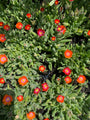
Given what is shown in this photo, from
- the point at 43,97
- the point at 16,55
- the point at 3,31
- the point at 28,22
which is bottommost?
the point at 43,97

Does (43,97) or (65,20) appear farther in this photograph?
(65,20)

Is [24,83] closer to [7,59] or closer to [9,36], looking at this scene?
[7,59]

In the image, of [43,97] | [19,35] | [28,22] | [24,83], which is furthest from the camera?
[28,22]

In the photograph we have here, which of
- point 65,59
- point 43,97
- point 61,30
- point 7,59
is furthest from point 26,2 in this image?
point 43,97

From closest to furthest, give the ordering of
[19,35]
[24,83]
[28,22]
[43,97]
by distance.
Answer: [24,83], [43,97], [19,35], [28,22]

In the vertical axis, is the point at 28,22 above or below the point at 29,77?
above

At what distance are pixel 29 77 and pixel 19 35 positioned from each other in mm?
1221

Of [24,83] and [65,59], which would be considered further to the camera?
[65,59]

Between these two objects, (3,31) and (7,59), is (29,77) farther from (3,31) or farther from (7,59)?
(3,31)

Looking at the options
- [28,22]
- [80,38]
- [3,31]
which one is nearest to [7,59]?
[3,31]

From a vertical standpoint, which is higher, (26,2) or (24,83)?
(26,2)

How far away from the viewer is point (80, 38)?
12.2 feet

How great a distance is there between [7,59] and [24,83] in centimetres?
80

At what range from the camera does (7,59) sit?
3.13 metres
